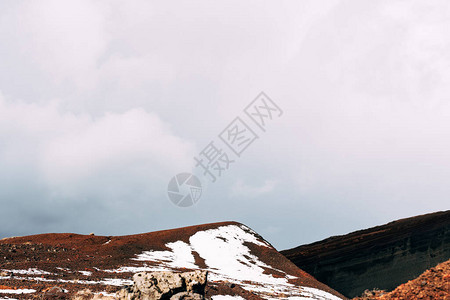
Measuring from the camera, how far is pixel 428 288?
13.1 meters

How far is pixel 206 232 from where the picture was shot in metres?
51.2

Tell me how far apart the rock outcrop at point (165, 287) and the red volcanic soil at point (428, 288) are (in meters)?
7.15

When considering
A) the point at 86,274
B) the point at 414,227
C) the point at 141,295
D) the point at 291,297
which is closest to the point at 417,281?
the point at 141,295

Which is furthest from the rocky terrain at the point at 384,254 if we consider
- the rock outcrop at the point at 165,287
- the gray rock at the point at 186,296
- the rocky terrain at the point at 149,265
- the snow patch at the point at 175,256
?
the gray rock at the point at 186,296

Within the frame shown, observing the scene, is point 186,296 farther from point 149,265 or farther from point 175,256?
point 175,256

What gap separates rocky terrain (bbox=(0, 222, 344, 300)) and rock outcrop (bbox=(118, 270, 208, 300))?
0.04m

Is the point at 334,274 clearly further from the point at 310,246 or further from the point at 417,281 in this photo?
the point at 417,281

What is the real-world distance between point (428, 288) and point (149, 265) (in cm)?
2406

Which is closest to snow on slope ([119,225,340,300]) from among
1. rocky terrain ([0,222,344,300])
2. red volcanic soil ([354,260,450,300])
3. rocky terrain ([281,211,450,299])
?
rocky terrain ([0,222,344,300])

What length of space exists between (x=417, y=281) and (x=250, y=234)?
Answer: 43669mm

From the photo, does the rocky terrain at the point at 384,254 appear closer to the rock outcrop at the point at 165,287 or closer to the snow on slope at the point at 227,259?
the snow on slope at the point at 227,259

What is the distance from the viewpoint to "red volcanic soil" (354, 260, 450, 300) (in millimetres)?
12781

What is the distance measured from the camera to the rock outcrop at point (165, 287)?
1357cm

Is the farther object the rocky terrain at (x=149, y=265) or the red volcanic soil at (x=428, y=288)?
the rocky terrain at (x=149, y=265)
